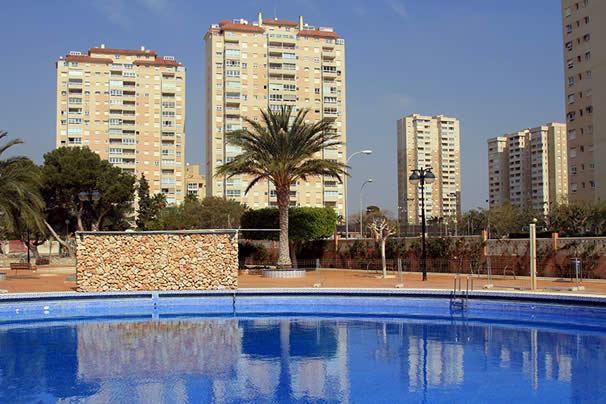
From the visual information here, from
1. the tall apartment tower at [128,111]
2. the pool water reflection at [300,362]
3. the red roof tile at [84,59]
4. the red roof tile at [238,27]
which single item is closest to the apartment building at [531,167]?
the red roof tile at [238,27]

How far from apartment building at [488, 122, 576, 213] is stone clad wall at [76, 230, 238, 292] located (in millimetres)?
119351

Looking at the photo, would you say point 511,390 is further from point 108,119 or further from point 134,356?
point 108,119

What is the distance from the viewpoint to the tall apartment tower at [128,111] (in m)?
93.7

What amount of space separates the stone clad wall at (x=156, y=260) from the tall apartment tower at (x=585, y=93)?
170 feet

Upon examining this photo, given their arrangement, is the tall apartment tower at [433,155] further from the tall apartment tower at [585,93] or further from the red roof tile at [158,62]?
the tall apartment tower at [585,93]

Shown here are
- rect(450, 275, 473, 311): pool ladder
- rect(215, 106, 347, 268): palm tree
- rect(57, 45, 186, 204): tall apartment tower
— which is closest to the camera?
rect(450, 275, 473, 311): pool ladder

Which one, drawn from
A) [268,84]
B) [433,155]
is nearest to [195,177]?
[268,84]

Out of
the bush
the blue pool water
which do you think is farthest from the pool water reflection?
the bush

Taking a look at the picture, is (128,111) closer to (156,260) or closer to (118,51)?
(118,51)

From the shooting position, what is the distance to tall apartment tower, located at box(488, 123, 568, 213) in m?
136

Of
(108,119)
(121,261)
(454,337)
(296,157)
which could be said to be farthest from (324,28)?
(454,337)

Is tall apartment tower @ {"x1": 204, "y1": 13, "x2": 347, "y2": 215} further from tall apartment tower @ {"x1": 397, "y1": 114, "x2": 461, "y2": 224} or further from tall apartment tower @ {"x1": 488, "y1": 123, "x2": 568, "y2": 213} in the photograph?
tall apartment tower @ {"x1": 397, "y1": 114, "x2": 461, "y2": 224}

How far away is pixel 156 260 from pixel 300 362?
1083cm

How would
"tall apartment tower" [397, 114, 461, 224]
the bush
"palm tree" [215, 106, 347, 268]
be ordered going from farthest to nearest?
"tall apartment tower" [397, 114, 461, 224] → the bush → "palm tree" [215, 106, 347, 268]
